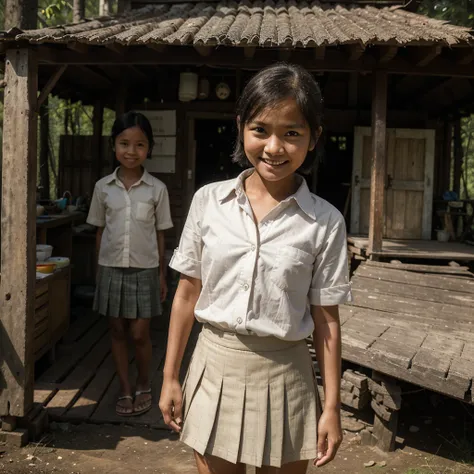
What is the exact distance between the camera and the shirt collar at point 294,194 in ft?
6.56

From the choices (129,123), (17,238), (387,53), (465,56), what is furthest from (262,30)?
(17,238)

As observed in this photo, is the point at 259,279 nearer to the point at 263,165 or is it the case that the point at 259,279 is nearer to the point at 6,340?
the point at 263,165

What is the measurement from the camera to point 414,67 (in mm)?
6215

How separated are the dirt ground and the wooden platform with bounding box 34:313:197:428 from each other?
13 centimetres

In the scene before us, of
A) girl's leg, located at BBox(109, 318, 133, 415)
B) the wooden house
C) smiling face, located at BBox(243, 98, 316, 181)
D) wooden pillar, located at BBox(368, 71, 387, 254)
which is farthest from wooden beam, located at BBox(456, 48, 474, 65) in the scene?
smiling face, located at BBox(243, 98, 316, 181)

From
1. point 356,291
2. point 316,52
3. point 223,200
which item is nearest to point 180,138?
point 316,52

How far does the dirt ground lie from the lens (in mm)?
4004

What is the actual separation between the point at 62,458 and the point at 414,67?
5344 millimetres

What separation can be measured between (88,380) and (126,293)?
1.43 meters

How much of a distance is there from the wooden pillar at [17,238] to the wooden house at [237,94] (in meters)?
0.01

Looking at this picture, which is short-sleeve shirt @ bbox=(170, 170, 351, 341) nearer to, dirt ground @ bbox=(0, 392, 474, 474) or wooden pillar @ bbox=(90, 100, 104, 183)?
dirt ground @ bbox=(0, 392, 474, 474)

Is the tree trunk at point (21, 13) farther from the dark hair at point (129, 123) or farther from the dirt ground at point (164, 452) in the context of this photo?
the dirt ground at point (164, 452)

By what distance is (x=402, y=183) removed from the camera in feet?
29.7

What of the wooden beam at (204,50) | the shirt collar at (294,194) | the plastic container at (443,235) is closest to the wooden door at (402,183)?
the plastic container at (443,235)
